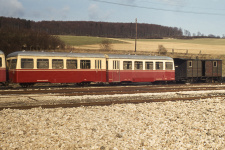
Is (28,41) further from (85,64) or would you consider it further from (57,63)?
(57,63)

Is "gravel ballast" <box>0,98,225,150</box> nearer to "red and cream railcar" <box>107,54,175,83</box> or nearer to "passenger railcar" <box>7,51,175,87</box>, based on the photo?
"passenger railcar" <box>7,51,175,87</box>

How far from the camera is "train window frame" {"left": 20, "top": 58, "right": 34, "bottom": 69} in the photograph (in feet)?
66.3

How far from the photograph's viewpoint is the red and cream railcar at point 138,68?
23.8 meters

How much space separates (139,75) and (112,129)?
1763 cm

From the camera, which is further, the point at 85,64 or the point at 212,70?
the point at 212,70

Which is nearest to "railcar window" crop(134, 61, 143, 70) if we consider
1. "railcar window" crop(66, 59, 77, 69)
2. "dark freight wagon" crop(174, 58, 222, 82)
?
"railcar window" crop(66, 59, 77, 69)

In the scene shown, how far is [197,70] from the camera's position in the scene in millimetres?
29922

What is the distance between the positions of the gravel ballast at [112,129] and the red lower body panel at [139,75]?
514 inches

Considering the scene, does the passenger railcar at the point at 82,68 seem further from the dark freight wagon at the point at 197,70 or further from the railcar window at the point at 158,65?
the dark freight wagon at the point at 197,70

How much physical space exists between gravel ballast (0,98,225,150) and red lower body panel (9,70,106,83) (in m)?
10.1

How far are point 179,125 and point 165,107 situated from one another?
355cm

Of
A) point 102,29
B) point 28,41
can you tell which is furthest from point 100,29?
point 28,41

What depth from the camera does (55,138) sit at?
6629mm

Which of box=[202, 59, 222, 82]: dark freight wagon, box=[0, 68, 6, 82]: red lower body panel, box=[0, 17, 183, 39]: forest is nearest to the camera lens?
box=[0, 68, 6, 82]: red lower body panel
